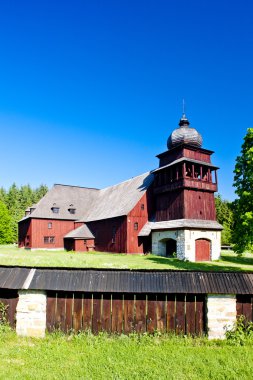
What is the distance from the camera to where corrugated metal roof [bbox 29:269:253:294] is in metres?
7.29

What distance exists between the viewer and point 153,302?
7457 mm

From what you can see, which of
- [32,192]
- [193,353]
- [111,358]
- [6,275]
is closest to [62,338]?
[111,358]

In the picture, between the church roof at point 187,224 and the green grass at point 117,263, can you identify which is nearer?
the green grass at point 117,263

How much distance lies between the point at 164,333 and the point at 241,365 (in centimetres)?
198

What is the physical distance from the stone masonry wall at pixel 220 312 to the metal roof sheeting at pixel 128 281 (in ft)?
0.67

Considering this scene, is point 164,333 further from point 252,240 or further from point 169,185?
point 169,185

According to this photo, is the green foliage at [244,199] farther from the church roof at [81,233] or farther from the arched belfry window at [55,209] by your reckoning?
the arched belfry window at [55,209]

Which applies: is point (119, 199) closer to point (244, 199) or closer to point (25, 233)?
point (25, 233)

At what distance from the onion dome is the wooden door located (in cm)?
1060

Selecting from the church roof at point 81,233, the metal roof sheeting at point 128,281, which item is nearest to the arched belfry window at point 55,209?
the church roof at point 81,233

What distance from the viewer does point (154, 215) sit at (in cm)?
3594

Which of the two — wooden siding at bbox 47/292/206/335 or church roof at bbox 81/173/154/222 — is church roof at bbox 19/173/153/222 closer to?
church roof at bbox 81/173/154/222

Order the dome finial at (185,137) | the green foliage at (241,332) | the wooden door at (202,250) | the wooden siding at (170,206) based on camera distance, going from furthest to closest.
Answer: the dome finial at (185,137) → the wooden siding at (170,206) → the wooden door at (202,250) → the green foliage at (241,332)

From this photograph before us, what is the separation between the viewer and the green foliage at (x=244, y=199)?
18.9 metres
